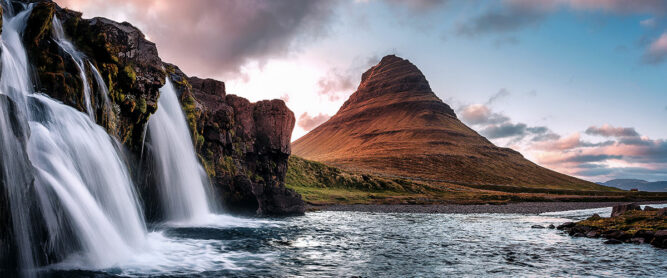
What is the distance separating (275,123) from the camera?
55812mm

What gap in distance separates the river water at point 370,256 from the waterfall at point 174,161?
10.1ft

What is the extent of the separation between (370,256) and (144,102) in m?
19.1

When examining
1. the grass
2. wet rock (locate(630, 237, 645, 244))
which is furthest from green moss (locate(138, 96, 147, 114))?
the grass

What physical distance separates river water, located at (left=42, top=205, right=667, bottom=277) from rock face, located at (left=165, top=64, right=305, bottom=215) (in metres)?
13.8

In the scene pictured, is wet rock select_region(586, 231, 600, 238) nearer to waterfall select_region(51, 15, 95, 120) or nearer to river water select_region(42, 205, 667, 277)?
river water select_region(42, 205, 667, 277)

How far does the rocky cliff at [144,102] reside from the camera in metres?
20.3

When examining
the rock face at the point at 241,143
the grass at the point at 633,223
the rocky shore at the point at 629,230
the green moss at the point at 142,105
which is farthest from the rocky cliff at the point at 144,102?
the grass at the point at 633,223

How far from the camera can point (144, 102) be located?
2739cm

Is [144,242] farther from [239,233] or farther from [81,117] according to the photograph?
[239,233]

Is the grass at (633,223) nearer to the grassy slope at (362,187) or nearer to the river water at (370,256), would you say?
the river water at (370,256)

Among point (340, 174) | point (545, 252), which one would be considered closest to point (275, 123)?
point (545, 252)

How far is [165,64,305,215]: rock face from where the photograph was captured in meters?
41.9

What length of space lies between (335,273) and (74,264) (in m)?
10.1

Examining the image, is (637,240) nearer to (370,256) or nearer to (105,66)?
(370,256)
